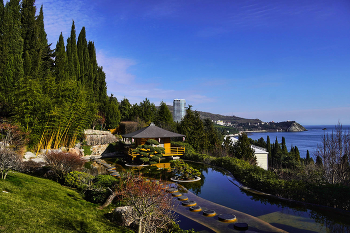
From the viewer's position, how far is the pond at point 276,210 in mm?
5516

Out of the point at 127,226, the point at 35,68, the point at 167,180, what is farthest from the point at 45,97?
the point at 127,226

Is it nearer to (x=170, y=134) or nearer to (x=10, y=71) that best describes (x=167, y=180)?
(x=170, y=134)

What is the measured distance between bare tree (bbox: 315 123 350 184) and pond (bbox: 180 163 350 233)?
2.34 m

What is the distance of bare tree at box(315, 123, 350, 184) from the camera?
8.06 m

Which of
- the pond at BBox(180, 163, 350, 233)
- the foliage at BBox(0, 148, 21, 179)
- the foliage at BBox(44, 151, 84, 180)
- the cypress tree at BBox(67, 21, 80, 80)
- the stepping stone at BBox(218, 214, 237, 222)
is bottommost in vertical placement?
the pond at BBox(180, 163, 350, 233)

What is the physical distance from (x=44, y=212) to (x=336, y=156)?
1021 cm

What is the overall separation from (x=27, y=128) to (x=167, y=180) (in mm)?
8823

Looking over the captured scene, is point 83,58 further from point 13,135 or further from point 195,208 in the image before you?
point 195,208

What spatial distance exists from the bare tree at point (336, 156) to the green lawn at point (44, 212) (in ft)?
26.8

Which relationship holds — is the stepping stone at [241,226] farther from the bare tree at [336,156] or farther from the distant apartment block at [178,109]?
the distant apartment block at [178,109]

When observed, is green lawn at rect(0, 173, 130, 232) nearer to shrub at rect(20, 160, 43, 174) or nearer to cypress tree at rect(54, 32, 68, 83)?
shrub at rect(20, 160, 43, 174)

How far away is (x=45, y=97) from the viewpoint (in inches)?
510

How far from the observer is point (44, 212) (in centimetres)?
482

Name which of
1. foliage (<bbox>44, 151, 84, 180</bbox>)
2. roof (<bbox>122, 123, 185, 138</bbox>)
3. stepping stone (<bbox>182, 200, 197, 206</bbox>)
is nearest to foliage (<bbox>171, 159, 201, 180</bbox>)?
stepping stone (<bbox>182, 200, 197, 206</bbox>)
